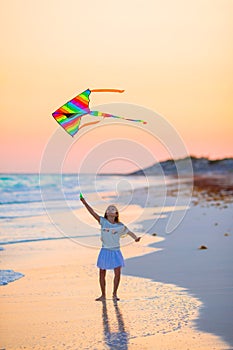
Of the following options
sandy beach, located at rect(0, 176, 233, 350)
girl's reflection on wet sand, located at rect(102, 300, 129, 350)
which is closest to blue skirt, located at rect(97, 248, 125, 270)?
sandy beach, located at rect(0, 176, 233, 350)

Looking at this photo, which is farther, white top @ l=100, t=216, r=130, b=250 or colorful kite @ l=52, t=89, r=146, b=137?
white top @ l=100, t=216, r=130, b=250

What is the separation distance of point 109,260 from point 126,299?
647mm

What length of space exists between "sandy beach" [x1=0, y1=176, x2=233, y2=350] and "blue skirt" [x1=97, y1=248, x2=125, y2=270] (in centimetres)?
35

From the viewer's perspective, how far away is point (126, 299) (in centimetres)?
787

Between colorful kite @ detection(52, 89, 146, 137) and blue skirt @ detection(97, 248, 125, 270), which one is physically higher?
colorful kite @ detection(52, 89, 146, 137)

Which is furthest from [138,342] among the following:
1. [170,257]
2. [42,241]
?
[42,241]

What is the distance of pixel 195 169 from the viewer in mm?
112688

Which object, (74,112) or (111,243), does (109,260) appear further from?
(74,112)

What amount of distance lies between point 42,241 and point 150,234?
261 centimetres

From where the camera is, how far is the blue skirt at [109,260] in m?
8.28

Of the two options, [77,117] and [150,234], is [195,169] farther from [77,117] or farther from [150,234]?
[77,117]

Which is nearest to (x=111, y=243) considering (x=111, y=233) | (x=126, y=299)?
(x=111, y=233)

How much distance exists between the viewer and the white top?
27.6ft

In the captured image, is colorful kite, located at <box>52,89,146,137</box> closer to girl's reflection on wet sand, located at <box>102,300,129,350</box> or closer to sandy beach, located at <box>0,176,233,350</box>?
sandy beach, located at <box>0,176,233,350</box>
